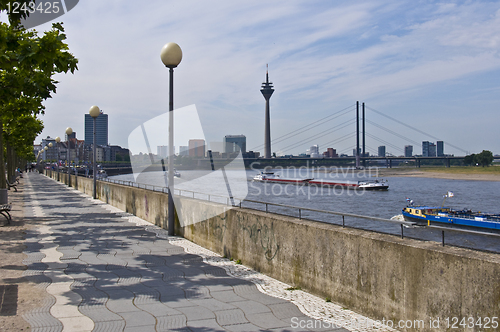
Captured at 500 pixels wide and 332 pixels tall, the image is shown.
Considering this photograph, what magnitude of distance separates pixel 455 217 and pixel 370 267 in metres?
33.0

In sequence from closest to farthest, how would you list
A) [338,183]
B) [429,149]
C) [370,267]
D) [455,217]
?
1. [370,267]
2. [455,217]
3. [338,183]
4. [429,149]

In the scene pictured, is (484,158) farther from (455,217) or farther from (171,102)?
(171,102)

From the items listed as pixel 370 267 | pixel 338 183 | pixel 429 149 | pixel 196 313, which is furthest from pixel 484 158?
pixel 196 313

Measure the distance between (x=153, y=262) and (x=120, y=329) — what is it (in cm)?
279

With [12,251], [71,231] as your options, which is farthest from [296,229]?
[71,231]

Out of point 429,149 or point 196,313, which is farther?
point 429,149

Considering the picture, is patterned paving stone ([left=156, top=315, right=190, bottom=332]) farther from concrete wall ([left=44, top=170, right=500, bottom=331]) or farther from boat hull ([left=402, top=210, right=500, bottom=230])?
boat hull ([left=402, top=210, right=500, bottom=230])

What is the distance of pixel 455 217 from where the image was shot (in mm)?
33188

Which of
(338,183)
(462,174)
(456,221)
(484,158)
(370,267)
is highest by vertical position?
(484,158)

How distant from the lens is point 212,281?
557cm

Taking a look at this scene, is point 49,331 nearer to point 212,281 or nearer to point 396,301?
point 212,281

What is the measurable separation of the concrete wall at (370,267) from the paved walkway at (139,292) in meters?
0.54

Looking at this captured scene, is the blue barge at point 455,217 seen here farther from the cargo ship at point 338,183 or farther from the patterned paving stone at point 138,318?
the cargo ship at point 338,183

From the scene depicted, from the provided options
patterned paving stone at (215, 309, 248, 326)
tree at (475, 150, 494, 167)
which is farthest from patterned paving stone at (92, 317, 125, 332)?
tree at (475, 150, 494, 167)
